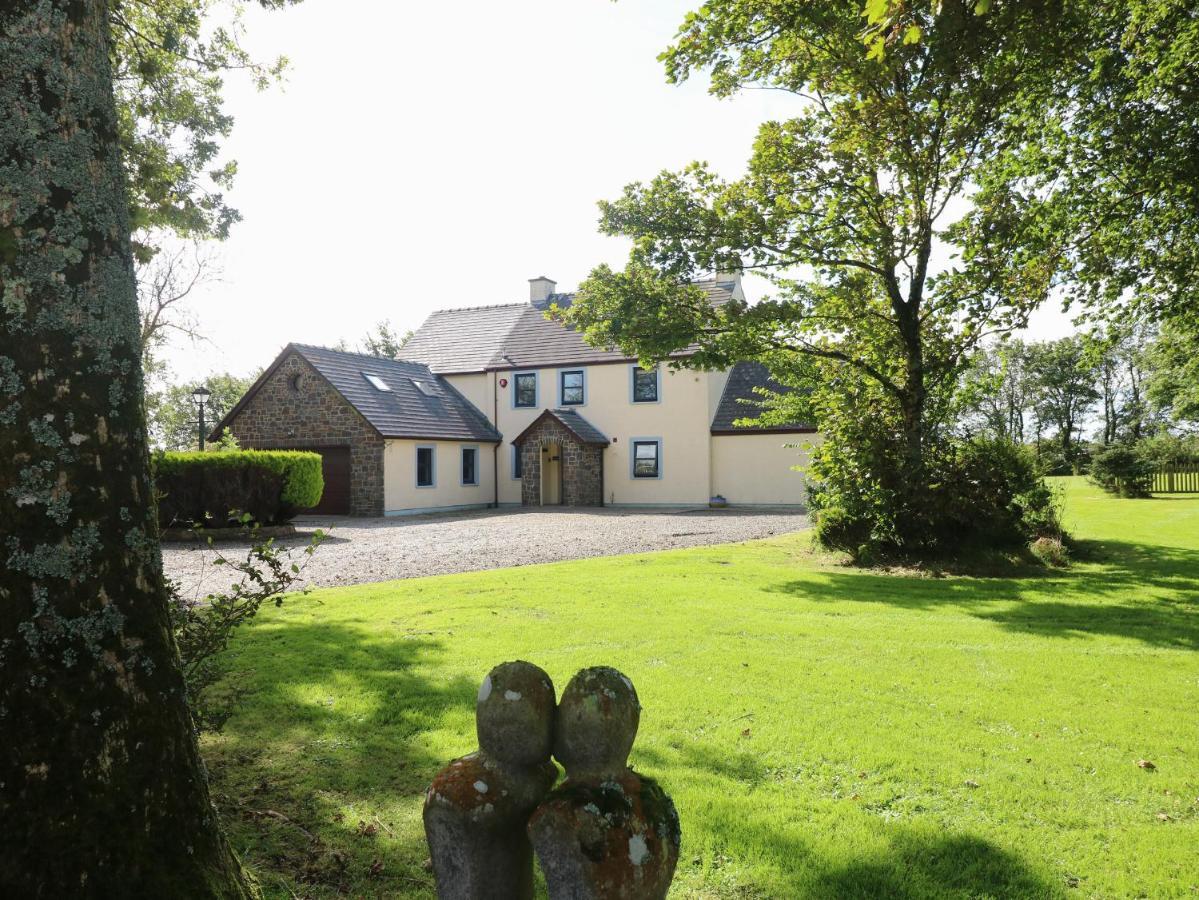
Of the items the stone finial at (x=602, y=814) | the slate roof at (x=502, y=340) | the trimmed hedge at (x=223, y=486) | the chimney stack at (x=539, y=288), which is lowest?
the stone finial at (x=602, y=814)

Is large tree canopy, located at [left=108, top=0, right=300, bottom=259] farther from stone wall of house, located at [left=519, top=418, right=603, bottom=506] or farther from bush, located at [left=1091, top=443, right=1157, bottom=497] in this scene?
bush, located at [left=1091, top=443, right=1157, bottom=497]

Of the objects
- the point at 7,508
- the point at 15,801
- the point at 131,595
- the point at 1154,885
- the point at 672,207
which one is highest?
the point at 672,207

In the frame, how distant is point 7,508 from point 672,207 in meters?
13.1

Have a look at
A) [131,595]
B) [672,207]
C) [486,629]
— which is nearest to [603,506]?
[672,207]

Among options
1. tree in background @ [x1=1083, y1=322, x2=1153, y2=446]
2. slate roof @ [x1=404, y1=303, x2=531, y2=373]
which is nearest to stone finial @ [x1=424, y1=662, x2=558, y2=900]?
slate roof @ [x1=404, y1=303, x2=531, y2=373]

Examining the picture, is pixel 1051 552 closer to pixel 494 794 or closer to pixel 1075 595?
pixel 1075 595

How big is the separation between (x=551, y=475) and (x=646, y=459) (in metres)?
4.37

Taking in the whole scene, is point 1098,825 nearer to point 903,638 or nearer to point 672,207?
point 903,638

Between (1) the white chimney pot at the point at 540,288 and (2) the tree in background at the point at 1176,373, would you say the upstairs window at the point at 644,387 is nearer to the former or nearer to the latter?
(1) the white chimney pot at the point at 540,288

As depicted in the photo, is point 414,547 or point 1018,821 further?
point 414,547

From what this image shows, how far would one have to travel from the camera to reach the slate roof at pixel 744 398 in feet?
95.8

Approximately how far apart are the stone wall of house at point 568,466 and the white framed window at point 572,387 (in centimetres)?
193

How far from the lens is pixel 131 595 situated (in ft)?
8.01

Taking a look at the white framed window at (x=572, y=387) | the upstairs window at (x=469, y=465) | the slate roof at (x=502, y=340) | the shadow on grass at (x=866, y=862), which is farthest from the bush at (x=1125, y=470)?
the shadow on grass at (x=866, y=862)
